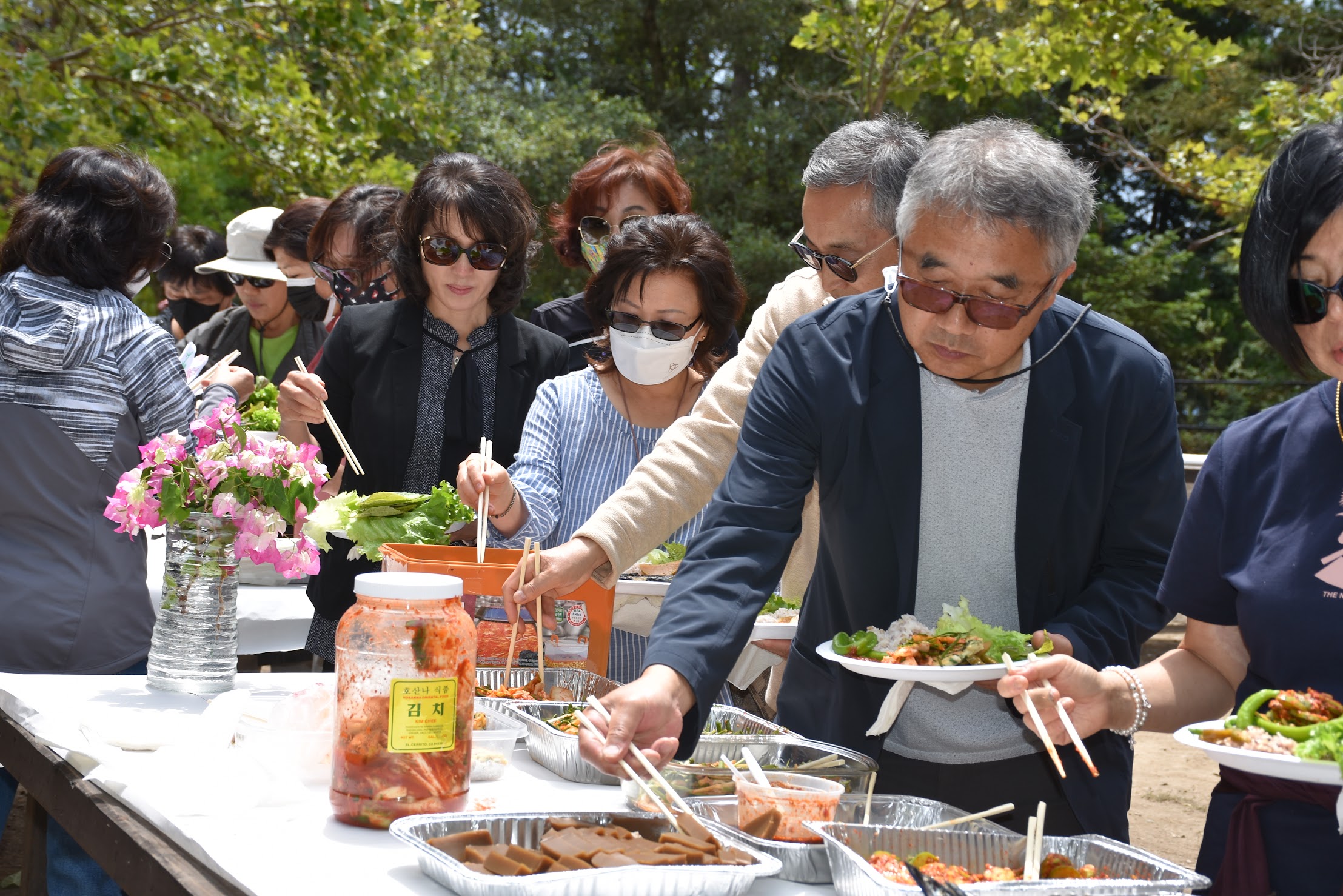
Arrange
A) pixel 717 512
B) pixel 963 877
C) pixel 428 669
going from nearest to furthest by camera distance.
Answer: pixel 963 877
pixel 428 669
pixel 717 512

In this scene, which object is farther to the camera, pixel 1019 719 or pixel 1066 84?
pixel 1066 84

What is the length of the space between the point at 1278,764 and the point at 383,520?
2006 mm

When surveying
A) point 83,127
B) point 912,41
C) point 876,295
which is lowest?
point 876,295

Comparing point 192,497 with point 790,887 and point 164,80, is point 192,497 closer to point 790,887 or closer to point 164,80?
point 790,887

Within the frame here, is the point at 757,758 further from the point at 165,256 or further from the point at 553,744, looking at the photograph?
the point at 165,256

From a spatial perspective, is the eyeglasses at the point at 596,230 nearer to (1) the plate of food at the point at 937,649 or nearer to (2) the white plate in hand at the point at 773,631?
(2) the white plate in hand at the point at 773,631

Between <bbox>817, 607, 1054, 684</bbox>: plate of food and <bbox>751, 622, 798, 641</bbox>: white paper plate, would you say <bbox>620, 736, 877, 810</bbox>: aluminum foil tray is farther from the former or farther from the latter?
<bbox>751, 622, 798, 641</bbox>: white paper plate

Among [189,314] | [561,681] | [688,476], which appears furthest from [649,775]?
[189,314]

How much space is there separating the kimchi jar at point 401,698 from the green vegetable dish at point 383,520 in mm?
1089

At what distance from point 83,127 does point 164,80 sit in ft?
3.25

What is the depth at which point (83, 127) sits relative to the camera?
27.4 feet

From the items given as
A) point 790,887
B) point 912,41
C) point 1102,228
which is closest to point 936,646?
point 790,887

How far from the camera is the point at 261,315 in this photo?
5.52 m

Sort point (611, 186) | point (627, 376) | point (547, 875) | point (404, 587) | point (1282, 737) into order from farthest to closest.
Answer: point (611, 186), point (627, 376), point (404, 587), point (1282, 737), point (547, 875)
